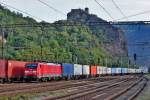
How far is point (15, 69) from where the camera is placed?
208 feet

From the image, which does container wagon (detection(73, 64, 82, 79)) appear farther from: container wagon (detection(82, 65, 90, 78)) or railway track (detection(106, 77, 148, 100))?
railway track (detection(106, 77, 148, 100))

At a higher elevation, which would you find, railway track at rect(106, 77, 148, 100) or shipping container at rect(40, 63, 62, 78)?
shipping container at rect(40, 63, 62, 78)

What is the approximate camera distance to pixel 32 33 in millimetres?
132750

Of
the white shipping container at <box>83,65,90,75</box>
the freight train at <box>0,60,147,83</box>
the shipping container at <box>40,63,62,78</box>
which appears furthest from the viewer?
the white shipping container at <box>83,65,90,75</box>

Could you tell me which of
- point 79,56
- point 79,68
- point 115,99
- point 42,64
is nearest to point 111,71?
point 79,56

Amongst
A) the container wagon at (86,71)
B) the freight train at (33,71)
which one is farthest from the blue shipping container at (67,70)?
the container wagon at (86,71)

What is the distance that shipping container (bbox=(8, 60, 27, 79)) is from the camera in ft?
200

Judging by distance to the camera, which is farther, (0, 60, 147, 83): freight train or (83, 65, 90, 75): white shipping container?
(83, 65, 90, 75): white shipping container

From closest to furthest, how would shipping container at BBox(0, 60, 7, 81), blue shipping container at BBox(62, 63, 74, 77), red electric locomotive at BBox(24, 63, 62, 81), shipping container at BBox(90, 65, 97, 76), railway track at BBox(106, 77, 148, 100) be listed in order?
railway track at BBox(106, 77, 148, 100)
shipping container at BBox(0, 60, 7, 81)
red electric locomotive at BBox(24, 63, 62, 81)
blue shipping container at BBox(62, 63, 74, 77)
shipping container at BBox(90, 65, 97, 76)

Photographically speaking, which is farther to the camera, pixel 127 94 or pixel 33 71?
pixel 33 71

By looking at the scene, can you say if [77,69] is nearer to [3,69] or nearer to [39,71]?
[39,71]

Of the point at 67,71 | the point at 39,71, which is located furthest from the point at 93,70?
the point at 39,71

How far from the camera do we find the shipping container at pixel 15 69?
61.0 meters

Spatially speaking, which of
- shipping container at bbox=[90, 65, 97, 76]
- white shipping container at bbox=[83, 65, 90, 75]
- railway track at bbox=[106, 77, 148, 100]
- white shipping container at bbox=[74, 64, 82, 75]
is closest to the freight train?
white shipping container at bbox=[74, 64, 82, 75]
